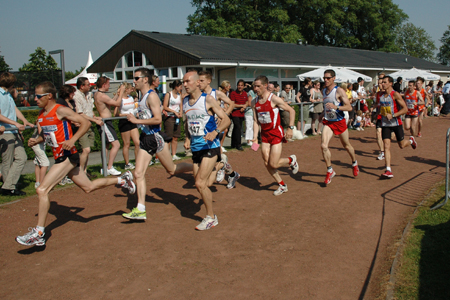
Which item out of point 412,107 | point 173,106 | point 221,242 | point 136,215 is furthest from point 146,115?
point 412,107

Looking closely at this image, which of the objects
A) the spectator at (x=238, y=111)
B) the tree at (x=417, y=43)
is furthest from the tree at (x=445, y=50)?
the spectator at (x=238, y=111)

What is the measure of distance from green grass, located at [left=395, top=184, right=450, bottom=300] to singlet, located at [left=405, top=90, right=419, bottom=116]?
23.0ft

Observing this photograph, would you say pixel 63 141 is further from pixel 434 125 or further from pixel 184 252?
pixel 434 125

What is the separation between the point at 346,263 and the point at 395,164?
604 centimetres

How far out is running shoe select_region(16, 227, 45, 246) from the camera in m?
4.84

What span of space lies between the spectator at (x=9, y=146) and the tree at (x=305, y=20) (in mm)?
35011

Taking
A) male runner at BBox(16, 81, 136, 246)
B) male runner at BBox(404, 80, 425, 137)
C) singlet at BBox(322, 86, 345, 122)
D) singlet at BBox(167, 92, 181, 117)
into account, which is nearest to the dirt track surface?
male runner at BBox(16, 81, 136, 246)

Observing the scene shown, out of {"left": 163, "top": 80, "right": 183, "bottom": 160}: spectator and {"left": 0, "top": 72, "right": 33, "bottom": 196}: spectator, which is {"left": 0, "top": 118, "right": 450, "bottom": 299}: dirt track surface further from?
{"left": 163, "top": 80, "right": 183, "bottom": 160}: spectator

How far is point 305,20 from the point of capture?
48500mm

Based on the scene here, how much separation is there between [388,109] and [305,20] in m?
43.0

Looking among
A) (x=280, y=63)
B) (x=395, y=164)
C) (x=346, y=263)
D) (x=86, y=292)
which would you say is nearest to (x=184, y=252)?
(x=86, y=292)

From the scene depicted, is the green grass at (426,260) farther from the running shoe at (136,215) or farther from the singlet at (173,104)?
the singlet at (173,104)

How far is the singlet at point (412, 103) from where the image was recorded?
1232 centimetres

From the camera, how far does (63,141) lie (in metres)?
5.26
